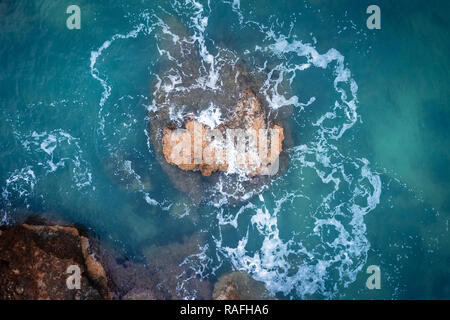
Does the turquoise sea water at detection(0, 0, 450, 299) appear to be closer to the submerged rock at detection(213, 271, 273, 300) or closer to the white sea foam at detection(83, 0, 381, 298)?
the white sea foam at detection(83, 0, 381, 298)

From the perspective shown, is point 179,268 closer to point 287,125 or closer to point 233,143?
point 233,143

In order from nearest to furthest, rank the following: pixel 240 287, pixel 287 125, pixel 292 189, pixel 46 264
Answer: pixel 46 264 → pixel 240 287 → pixel 292 189 → pixel 287 125

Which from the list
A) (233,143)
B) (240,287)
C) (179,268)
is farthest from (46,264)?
(233,143)

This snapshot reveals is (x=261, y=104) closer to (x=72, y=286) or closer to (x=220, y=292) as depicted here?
(x=220, y=292)

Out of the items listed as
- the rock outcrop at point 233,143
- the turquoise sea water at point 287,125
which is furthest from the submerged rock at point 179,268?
the rock outcrop at point 233,143

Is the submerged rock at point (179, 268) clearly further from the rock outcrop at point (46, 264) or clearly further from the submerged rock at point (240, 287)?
the rock outcrop at point (46, 264)

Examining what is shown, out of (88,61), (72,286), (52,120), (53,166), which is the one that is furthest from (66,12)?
(72,286)
